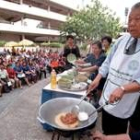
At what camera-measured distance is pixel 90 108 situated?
6.80 ft

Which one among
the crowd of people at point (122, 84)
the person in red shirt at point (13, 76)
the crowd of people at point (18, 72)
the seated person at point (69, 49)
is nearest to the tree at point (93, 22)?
the crowd of people at point (18, 72)

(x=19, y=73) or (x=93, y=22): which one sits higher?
(x=93, y=22)

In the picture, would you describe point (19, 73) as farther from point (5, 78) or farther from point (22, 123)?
point (22, 123)

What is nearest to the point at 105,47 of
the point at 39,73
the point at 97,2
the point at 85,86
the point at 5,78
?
the point at 85,86

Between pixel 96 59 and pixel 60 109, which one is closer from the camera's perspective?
pixel 60 109

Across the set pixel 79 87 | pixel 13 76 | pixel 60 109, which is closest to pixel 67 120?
pixel 60 109

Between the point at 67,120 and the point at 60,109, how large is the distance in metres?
0.22

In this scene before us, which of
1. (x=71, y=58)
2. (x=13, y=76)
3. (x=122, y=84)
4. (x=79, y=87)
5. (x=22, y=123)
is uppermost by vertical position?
(x=122, y=84)

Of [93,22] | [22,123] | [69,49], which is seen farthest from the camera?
[93,22]

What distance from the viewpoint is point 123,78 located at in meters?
1.87

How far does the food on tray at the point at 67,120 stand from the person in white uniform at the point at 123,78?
0.97 feet

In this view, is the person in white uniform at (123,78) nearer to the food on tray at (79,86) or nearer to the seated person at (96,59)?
the food on tray at (79,86)

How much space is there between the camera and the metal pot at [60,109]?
1896 mm

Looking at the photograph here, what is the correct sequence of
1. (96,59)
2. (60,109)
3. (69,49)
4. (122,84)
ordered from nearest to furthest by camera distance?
1. (122,84)
2. (60,109)
3. (96,59)
4. (69,49)
